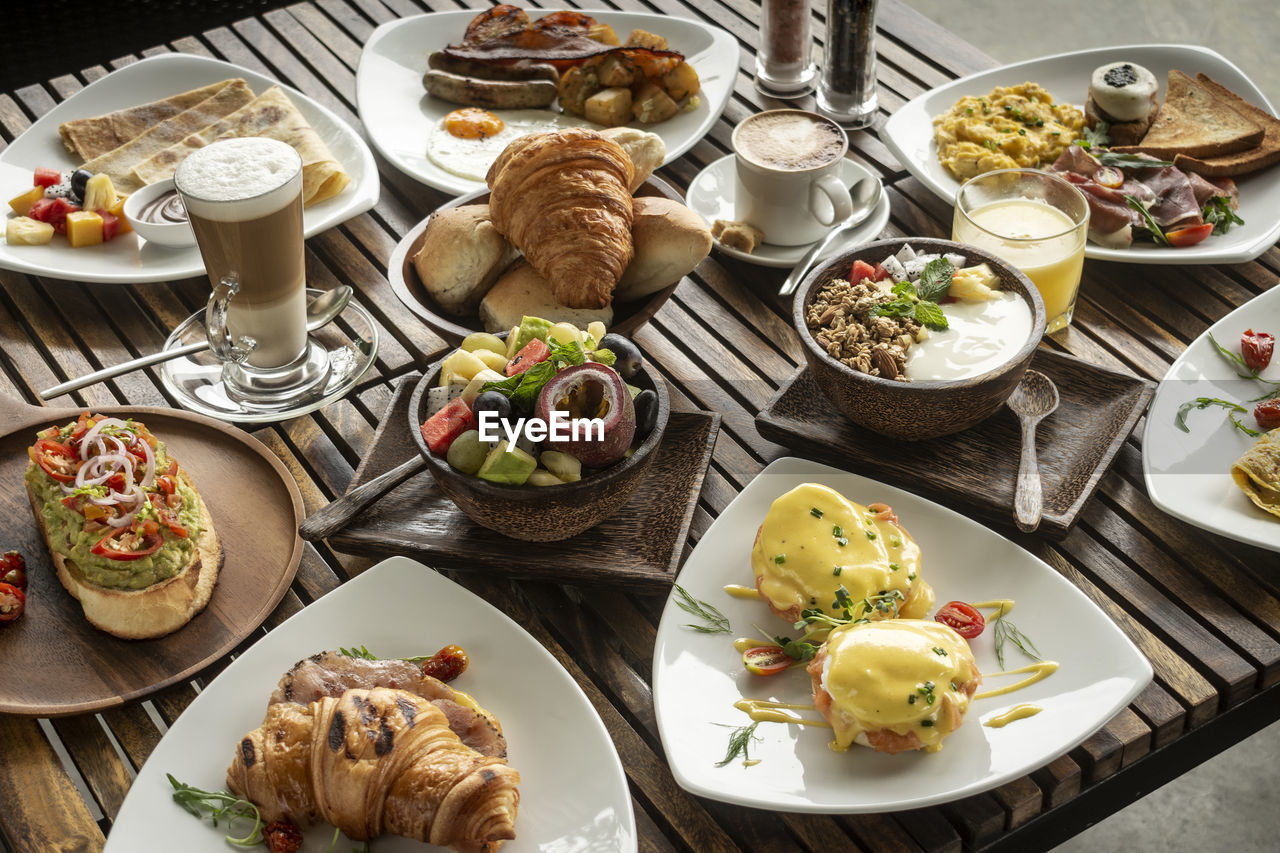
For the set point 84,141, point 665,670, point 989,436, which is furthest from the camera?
point 84,141

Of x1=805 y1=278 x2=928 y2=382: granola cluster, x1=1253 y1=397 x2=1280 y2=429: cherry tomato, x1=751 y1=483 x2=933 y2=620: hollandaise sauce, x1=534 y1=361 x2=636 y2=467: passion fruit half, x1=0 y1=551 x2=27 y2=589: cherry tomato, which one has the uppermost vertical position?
x1=534 y1=361 x2=636 y2=467: passion fruit half

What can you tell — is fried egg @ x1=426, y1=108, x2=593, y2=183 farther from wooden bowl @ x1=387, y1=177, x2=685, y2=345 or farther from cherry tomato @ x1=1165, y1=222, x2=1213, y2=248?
cherry tomato @ x1=1165, y1=222, x2=1213, y2=248

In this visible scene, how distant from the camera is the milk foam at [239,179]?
181 cm

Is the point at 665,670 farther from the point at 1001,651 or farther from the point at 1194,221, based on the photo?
the point at 1194,221

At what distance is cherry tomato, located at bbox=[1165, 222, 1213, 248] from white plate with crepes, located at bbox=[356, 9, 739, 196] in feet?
3.14

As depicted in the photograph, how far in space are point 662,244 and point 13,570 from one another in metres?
1.09

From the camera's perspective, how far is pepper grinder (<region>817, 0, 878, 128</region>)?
2.43m

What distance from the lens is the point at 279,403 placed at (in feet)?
6.42

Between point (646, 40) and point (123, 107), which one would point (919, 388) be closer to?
point (646, 40)

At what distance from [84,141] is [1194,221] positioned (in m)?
2.25

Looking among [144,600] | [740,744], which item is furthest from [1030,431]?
[144,600]

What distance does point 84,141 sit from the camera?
8.14 ft

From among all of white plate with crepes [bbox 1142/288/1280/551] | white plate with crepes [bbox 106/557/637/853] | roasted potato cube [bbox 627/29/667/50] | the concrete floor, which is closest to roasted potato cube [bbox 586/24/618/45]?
roasted potato cube [bbox 627/29/667/50]

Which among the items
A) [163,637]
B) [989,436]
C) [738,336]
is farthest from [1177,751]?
[163,637]
